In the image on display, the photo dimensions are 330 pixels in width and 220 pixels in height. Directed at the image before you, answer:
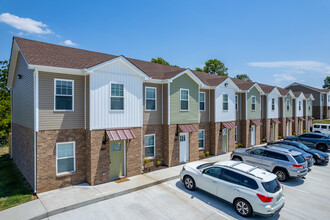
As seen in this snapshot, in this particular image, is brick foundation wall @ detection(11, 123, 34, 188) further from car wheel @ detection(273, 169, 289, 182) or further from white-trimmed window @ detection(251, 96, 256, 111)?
white-trimmed window @ detection(251, 96, 256, 111)

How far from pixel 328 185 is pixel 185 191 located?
8.65 metres

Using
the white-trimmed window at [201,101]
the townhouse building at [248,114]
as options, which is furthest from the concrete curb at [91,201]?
the townhouse building at [248,114]

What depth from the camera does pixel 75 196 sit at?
29.8 feet

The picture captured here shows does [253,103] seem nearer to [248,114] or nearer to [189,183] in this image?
[248,114]

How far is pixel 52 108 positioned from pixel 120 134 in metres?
3.67

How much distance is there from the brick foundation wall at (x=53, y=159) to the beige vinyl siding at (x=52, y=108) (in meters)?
0.35

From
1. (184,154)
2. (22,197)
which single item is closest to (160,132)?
(184,154)

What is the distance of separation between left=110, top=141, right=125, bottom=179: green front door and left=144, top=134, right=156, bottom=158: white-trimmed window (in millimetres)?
1915

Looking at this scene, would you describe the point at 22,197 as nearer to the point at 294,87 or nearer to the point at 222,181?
the point at 222,181

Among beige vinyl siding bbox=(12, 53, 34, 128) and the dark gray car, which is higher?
beige vinyl siding bbox=(12, 53, 34, 128)

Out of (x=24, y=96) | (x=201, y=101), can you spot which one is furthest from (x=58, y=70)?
(x=201, y=101)

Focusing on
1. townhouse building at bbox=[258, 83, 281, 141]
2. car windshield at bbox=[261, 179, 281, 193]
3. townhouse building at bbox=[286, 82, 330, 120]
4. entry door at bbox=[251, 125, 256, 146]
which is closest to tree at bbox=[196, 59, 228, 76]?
townhouse building at bbox=[286, 82, 330, 120]

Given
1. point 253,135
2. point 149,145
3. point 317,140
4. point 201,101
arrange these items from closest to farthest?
point 149,145, point 201,101, point 317,140, point 253,135

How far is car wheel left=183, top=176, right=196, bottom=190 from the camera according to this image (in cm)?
996
